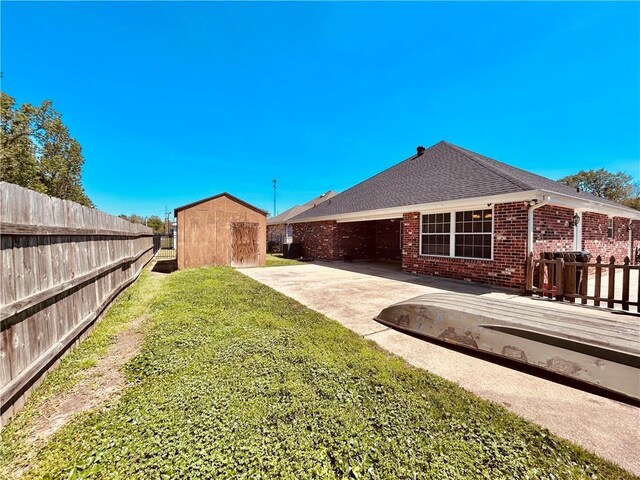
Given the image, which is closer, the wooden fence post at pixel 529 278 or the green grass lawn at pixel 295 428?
the green grass lawn at pixel 295 428

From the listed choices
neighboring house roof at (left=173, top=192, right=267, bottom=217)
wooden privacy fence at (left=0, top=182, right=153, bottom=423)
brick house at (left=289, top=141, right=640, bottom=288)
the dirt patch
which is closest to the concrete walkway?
brick house at (left=289, top=141, right=640, bottom=288)

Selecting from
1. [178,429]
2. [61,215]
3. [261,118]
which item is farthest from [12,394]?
[261,118]

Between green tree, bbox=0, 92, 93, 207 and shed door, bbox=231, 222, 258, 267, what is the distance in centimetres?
1920

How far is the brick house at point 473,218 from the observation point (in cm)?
734

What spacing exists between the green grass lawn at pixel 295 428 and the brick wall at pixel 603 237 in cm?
1099

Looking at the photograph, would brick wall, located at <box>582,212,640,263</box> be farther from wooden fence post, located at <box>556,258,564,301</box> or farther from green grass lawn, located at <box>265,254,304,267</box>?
green grass lawn, located at <box>265,254,304,267</box>

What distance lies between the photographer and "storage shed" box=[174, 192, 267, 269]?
1170 centimetres

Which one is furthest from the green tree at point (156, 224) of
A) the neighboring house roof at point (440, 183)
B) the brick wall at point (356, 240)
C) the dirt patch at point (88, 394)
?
the dirt patch at point (88, 394)

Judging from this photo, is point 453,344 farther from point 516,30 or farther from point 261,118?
point 261,118

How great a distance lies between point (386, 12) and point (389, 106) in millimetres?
7406

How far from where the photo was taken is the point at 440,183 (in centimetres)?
1021

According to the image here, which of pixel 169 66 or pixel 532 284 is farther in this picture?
pixel 169 66

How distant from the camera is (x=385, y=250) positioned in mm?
15930

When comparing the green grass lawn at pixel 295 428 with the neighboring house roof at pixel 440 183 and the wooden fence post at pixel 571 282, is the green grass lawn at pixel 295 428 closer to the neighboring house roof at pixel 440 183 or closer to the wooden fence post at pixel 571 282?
the wooden fence post at pixel 571 282
